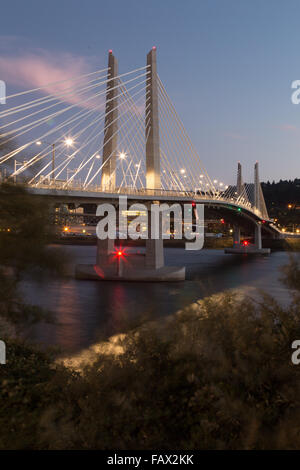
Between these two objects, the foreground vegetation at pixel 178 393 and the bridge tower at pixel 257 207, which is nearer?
the foreground vegetation at pixel 178 393

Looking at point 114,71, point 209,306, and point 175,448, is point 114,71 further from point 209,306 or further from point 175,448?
point 175,448

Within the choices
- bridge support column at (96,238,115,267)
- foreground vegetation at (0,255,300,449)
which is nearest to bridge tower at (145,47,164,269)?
bridge support column at (96,238,115,267)

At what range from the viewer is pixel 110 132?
31109mm

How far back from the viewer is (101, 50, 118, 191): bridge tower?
3039 cm

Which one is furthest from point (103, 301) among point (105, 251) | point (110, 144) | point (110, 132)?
point (110, 132)

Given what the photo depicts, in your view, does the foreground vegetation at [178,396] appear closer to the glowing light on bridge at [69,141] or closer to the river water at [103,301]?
the river water at [103,301]

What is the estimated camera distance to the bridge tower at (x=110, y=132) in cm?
3039

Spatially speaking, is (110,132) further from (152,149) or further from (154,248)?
(154,248)

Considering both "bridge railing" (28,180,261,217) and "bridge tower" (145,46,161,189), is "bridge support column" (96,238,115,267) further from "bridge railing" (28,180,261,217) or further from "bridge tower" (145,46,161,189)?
"bridge tower" (145,46,161,189)

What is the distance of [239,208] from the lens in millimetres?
50125

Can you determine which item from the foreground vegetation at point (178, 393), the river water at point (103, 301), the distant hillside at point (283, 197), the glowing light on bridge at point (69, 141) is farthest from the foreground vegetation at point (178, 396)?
the distant hillside at point (283, 197)

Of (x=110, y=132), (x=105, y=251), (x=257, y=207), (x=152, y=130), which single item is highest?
(x=152, y=130)

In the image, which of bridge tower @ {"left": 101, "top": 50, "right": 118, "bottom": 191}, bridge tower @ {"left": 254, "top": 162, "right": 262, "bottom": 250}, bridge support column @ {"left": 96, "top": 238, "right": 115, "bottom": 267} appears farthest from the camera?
bridge tower @ {"left": 254, "top": 162, "right": 262, "bottom": 250}
